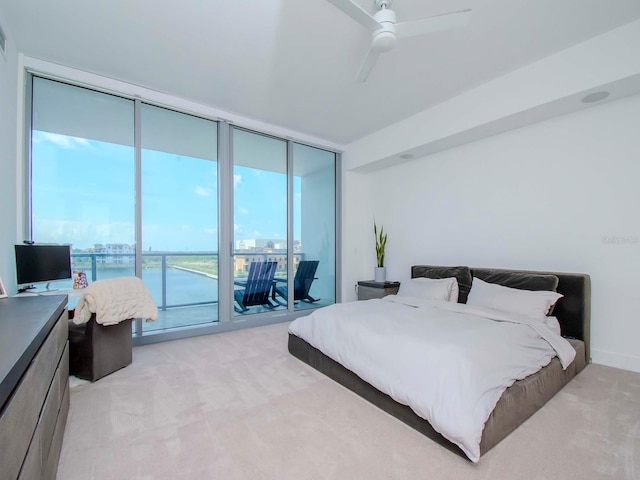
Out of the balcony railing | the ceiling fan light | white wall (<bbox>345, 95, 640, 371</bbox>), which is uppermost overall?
the ceiling fan light

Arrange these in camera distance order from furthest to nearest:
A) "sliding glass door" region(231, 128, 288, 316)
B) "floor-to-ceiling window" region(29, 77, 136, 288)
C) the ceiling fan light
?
"sliding glass door" region(231, 128, 288, 316)
"floor-to-ceiling window" region(29, 77, 136, 288)
the ceiling fan light

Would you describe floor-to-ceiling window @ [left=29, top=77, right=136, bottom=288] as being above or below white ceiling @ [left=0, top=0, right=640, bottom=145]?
below

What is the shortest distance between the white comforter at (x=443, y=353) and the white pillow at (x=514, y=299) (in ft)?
0.51

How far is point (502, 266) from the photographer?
365 cm

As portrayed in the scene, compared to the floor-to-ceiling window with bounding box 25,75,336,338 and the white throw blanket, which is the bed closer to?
the white throw blanket

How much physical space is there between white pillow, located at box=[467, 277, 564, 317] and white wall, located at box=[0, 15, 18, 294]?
4.32 m

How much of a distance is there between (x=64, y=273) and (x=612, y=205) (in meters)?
5.36

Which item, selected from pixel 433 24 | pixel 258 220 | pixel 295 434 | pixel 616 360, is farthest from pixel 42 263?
pixel 616 360

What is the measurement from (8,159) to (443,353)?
3872 millimetres

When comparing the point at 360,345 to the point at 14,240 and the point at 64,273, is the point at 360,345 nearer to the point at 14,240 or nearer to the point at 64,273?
the point at 64,273

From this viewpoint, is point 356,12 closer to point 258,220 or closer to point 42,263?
point 258,220

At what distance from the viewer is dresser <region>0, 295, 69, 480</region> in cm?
74

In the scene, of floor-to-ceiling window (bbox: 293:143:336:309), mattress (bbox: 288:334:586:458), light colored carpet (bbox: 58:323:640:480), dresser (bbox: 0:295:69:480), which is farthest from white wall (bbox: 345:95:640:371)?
dresser (bbox: 0:295:69:480)

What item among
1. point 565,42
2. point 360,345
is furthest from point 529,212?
point 360,345
